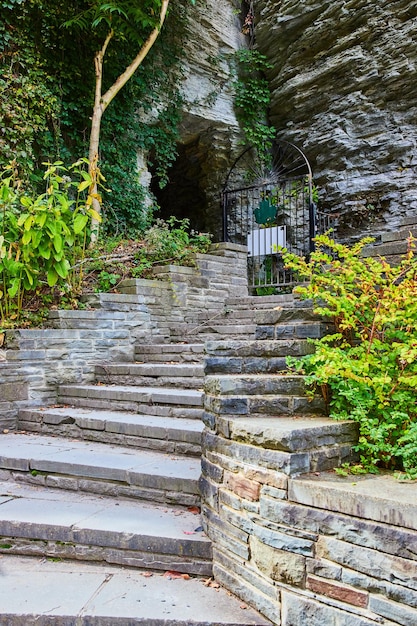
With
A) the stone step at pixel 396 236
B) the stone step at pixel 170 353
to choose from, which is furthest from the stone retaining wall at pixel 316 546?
the stone step at pixel 170 353

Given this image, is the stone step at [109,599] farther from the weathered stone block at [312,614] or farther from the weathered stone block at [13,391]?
the weathered stone block at [13,391]

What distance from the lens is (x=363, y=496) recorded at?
1495mm

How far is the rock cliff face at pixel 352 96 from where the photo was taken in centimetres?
771

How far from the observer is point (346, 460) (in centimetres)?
188

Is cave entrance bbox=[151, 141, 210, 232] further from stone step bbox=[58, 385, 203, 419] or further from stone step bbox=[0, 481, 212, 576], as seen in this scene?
stone step bbox=[0, 481, 212, 576]

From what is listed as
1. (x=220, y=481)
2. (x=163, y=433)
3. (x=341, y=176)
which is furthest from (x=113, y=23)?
(x=220, y=481)

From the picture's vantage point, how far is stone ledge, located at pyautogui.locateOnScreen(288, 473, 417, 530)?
1416 millimetres

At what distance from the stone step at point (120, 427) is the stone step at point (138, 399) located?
6cm

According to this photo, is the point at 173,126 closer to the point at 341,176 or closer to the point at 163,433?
the point at 341,176

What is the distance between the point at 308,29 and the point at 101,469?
8.57m

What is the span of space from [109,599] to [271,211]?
7288 mm

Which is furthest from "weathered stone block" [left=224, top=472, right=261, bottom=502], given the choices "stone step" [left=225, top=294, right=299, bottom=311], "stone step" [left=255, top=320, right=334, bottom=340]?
"stone step" [left=225, top=294, right=299, bottom=311]

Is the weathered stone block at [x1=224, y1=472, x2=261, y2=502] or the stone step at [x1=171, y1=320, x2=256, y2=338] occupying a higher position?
the stone step at [x1=171, y1=320, x2=256, y2=338]

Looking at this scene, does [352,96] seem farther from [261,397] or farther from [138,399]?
[261,397]
